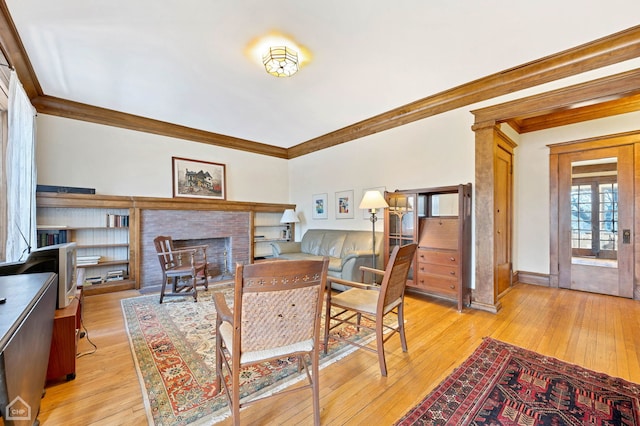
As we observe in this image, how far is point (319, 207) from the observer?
19.5 feet

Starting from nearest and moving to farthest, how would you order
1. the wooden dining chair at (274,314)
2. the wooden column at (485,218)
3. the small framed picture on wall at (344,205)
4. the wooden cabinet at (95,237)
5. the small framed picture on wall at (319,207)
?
the wooden dining chair at (274,314)
the wooden column at (485,218)
the wooden cabinet at (95,237)
the small framed picture on wall at (344,205)
the small framed picture on wall at (319,207)

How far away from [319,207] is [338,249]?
1.37 meters

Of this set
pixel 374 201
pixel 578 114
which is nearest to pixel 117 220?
pixel 374 201

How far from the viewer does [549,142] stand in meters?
4.43

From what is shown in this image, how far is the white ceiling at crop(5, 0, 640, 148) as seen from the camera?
2.17 m

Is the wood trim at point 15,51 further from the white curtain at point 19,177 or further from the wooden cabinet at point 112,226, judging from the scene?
the wooden cabinet at point 112,226

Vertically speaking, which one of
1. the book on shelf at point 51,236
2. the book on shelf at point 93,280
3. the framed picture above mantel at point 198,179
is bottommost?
the book on shelf at point 93,280

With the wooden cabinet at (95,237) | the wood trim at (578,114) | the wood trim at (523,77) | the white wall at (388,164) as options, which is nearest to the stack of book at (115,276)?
the wooden cabinet at (95,237)

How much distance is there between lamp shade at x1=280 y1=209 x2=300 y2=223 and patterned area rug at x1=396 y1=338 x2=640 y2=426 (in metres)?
4.47

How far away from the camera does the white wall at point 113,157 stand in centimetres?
395

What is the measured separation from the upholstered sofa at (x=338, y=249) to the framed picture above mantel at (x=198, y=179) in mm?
1705

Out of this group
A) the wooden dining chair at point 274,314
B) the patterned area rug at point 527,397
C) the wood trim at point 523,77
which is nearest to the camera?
the wooden dining chair at point 274,314

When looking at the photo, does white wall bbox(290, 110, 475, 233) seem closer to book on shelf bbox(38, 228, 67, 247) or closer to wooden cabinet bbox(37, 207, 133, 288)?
wooden cabinet bbox(37, 207, 133, 288)

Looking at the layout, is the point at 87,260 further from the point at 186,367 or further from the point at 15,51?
the point at 186,367
